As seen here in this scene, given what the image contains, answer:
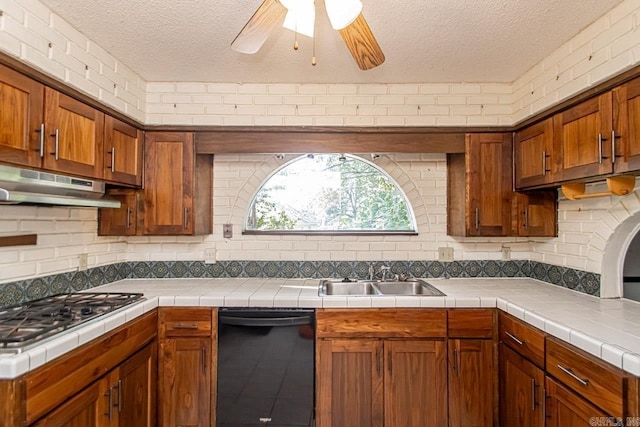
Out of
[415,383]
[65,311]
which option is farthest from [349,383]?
[65,311]

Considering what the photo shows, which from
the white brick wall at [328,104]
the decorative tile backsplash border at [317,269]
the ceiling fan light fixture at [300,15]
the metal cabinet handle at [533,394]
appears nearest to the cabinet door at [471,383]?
the metal cabinet handle at [533,394]

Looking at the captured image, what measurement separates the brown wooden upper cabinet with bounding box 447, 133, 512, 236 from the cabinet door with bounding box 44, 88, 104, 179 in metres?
2.39

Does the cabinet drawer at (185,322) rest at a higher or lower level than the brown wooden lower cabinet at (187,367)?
higher

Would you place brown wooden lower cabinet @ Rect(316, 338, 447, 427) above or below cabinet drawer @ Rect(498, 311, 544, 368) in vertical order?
below

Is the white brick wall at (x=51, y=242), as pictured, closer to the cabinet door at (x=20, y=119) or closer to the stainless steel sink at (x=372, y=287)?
the cabinet door at (x=20, y=119)

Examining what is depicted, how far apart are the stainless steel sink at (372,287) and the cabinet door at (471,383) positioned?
53cm

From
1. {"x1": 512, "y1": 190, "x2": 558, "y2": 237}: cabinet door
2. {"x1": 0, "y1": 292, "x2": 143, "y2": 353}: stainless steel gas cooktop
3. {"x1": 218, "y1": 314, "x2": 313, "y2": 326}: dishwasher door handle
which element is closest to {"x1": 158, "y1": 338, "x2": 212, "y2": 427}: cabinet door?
{"x1": 218, "y1": 314, "x2": 313, "y2": 326}: dishwasher door handle

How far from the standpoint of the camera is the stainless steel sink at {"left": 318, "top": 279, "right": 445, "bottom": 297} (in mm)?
2625

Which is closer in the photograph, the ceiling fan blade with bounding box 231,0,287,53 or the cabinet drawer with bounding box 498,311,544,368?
the ceiling fan blade with bounding box 231,0,287,53

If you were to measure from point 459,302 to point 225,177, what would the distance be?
1.95 m

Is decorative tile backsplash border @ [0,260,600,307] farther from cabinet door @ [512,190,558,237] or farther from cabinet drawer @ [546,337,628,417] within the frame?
cabinet drawer @ [546,337,628,417]

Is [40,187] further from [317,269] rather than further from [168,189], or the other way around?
[317,269]

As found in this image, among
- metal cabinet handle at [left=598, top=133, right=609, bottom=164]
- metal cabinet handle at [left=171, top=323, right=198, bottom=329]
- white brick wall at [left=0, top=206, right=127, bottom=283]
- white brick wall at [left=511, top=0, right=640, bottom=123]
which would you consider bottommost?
metal cabinet handle at [left=171, top=323, right=198, bottom=329]

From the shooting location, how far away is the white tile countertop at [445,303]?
1.34 m
